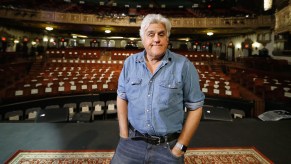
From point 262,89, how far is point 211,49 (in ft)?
70.2

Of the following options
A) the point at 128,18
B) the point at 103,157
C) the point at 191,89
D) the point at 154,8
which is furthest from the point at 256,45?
the point at 191,89

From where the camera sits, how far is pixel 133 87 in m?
1.48

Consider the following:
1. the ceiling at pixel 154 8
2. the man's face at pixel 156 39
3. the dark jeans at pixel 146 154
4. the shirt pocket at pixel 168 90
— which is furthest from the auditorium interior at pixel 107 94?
the ceiling at pixel 154 8

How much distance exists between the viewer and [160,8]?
943 inches

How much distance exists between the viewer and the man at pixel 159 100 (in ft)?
4.63

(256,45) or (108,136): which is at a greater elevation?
(256,45)

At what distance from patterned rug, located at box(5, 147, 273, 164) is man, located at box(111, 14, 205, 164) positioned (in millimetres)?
1289

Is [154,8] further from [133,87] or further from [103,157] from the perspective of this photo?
[133,87]

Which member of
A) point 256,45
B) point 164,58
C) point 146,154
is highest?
point 256,45

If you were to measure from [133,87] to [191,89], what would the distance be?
45cm

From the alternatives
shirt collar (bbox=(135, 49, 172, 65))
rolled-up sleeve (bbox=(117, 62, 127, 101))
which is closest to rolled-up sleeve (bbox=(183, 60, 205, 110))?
shirt collar (bbox=(135, 49, 172, 65))

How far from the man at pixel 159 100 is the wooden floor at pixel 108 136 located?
1550mm

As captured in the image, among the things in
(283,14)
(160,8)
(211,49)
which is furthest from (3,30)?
(211,49)

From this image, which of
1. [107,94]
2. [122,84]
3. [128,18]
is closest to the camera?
[122,84]
